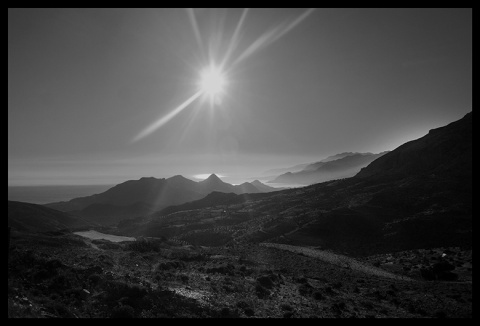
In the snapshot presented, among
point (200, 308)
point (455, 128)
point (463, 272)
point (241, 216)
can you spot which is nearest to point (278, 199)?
point (241, 216)

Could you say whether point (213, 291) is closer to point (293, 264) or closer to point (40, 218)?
point (293, 264)

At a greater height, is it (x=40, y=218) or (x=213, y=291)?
(x=40, y=218)

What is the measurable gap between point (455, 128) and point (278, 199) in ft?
258

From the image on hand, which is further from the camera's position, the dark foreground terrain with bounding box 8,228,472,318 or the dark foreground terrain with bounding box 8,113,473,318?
the dark foreground terrain with bounding box 8,113,473,318

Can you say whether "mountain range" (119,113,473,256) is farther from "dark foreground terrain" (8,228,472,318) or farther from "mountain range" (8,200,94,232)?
"mountain range" (8,200,94,232)

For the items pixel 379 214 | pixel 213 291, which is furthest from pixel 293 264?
pixel 379 214

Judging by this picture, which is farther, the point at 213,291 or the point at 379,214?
the point at 379,214

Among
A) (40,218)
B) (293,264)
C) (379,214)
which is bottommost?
(293,264)

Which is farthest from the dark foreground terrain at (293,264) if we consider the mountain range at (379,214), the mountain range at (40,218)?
the mountain range at (40,218)

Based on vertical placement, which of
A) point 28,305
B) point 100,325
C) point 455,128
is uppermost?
point 455,128

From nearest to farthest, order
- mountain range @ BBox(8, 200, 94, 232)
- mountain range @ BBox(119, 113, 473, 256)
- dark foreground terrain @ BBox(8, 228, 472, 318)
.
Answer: dark foreground terrain @ BBox(8, 228, 472, 318) → mountain range @ BBox(119, 113, 473, 256) → mountain range @ BBox(8, 200, 94, 232)

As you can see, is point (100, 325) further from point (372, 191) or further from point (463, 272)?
point (372, 191)

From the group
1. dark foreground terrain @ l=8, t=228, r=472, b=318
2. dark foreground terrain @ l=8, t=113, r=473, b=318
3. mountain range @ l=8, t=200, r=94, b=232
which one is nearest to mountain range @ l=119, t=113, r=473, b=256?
dark foreground terrain @ l=8, t=113, r=473, b=318

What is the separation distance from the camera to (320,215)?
244ft
